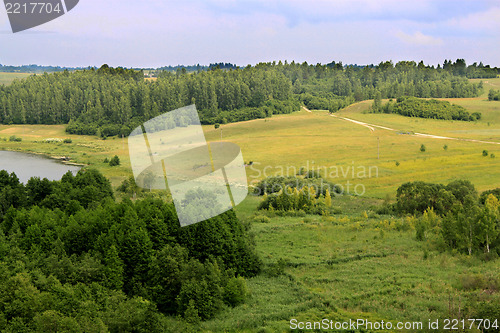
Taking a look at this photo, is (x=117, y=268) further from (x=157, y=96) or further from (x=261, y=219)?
(x=157, y=96)

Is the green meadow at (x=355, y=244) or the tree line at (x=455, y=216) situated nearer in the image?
the green meadow at (x=355, y=244)

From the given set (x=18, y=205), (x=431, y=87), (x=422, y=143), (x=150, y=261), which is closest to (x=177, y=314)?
(x=150, y=261)

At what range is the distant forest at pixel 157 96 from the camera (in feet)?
411

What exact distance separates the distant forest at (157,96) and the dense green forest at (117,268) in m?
83.5

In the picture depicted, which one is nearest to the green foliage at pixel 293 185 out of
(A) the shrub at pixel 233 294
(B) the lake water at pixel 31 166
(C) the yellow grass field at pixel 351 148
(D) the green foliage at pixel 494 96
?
(C) the yellow grass field at pixel 351 148

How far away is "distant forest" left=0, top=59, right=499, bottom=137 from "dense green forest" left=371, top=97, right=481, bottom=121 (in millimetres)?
5417

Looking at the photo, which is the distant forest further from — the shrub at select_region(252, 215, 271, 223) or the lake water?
the shrub at select_region(252, 215, 271, 223)

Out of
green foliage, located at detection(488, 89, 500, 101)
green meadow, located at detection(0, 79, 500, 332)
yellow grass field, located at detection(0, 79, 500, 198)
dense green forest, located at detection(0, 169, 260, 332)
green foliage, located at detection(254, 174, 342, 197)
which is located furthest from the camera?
green foliage, located at detection(488, 89, 500, 101)

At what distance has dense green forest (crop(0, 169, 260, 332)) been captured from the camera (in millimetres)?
20500

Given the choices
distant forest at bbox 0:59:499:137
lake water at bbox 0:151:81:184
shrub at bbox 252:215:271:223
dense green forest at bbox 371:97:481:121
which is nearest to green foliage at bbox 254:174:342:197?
shrub at bbox 252:215:271:223

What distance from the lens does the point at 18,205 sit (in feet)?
128

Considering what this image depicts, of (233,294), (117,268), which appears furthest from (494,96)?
(117,268)

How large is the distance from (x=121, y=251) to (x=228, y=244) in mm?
6304

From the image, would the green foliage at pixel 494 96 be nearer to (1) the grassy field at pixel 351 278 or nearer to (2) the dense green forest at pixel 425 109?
(2) the dense green forest at pixel 425 109
